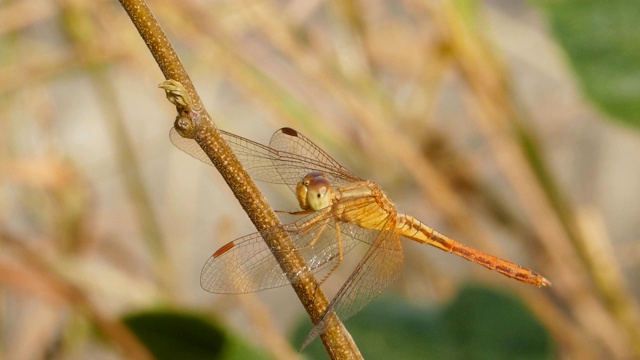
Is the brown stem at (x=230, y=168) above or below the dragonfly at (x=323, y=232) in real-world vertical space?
below

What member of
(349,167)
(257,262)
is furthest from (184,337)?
(349,167)

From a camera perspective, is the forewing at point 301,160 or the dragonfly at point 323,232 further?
the forewing at point 301,160

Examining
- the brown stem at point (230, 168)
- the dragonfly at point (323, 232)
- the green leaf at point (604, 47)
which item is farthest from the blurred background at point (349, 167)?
the brown stem at point (230, 168)

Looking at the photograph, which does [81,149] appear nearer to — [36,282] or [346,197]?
[36,282]

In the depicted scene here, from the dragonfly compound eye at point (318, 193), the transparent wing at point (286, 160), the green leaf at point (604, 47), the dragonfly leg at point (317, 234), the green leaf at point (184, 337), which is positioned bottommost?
the green leaf at point (184, 337)

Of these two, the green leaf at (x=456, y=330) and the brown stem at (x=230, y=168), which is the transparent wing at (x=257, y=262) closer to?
the brown stem at (x=230, y=168)

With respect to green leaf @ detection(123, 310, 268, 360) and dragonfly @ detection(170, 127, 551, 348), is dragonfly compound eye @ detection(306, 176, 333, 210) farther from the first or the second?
green leaf @ detection(123, 310, 268, 360)
